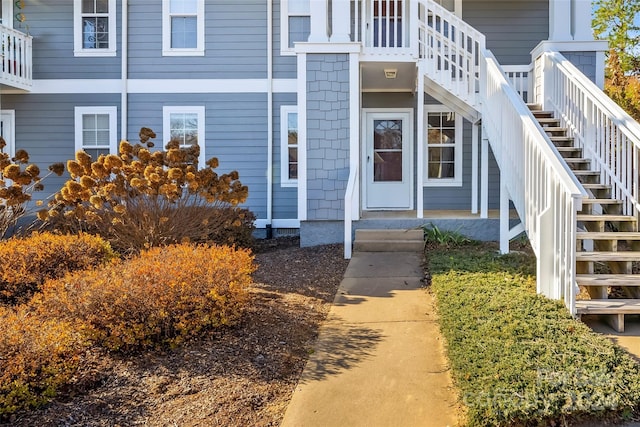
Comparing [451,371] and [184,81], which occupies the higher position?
[184,81]

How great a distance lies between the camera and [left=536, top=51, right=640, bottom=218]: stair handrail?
554 cm

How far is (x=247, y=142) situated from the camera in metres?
10.6

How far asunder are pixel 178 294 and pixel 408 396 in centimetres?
193

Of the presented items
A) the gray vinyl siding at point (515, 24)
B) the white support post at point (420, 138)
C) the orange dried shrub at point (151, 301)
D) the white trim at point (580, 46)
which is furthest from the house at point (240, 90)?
the orange dried shrub at point (151, 301)

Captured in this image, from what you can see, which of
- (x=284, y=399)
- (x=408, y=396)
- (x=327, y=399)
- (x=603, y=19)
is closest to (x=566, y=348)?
(x=408, y=396)

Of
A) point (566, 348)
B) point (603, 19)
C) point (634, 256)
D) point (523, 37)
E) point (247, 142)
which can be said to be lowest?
point (566, 348)

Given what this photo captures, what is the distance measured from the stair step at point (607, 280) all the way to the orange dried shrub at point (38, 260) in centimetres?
496

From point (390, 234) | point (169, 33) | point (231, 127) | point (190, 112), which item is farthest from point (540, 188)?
point (169, 33)

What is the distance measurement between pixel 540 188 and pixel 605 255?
2.73 feet

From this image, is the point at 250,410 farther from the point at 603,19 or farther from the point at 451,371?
the point at 603,19

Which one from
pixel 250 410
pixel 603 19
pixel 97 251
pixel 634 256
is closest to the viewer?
pixel 250 410

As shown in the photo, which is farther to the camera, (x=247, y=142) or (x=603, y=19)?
(x=603, y=19)

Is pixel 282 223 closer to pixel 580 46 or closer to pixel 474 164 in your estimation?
pixel 474 164

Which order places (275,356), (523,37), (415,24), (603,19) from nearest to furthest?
(275,356), (415,24), (523,37), (603,19)
